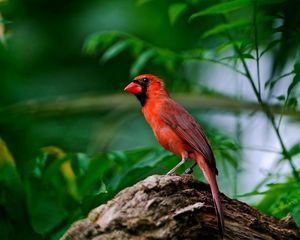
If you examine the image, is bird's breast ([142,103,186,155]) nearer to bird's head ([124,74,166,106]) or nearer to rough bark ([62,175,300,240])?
bird's head ([124,74,166,106])

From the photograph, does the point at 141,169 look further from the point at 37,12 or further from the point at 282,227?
the point at 37,12

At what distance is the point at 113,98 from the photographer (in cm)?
672

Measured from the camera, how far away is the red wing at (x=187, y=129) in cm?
483

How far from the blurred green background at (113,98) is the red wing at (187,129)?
A: 18cm

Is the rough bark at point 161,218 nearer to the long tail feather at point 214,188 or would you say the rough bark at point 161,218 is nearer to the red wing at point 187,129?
the long tail feather at point 214,188

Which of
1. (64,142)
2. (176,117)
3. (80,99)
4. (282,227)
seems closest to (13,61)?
(64,142)

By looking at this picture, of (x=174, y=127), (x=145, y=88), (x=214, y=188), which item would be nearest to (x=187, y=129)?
(x=174, y=127)

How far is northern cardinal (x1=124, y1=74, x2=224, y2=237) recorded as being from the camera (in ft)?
15.8

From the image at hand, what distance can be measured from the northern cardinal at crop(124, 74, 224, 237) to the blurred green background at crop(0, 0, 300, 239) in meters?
0.13

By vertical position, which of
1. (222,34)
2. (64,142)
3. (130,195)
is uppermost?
(222,34)

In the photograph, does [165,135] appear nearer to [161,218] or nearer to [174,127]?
[174,127]

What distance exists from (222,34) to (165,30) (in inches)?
212

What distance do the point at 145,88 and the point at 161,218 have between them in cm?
231

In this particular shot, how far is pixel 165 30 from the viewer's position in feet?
34.6
